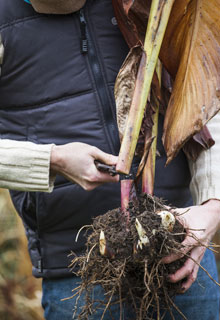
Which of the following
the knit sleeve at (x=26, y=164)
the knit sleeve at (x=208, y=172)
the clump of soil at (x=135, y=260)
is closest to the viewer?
the clump of soil at (x=135, y=260)

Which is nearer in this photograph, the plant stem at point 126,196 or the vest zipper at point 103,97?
the plant stem at point 126,196

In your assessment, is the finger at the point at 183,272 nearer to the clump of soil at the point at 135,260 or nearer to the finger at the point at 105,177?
the clump of soil at the point at 135,260

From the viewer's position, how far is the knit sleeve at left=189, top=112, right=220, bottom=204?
1.14 metres

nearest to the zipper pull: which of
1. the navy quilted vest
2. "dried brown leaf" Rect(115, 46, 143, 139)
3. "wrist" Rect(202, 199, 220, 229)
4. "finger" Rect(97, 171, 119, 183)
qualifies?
the navy quilted vest

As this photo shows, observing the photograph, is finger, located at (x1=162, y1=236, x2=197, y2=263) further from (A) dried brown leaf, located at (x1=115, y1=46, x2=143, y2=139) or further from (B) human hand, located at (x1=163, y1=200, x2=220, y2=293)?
(A) dried brown leaf, located at (x1=115, y1=46, x2=143, y2=139)

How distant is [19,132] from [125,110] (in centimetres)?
28

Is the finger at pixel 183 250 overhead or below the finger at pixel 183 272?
overhead

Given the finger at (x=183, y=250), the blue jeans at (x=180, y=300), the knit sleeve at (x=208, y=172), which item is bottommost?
the blue jeans at (x=180, y=300)

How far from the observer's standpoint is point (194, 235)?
3.26 ft

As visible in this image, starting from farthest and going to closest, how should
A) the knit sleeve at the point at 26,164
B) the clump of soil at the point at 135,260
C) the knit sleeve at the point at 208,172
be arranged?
the knit sleeve at the point at 208,172
the knit sleeve at the point at 26,164
the clump of soil at the point at 135,260

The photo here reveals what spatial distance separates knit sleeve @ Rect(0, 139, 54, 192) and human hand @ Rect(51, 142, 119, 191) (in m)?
0.02

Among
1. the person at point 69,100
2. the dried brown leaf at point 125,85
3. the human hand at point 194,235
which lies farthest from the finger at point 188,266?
the dried brown leaf at point 125,85

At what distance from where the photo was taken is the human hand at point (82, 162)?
3.30 ft

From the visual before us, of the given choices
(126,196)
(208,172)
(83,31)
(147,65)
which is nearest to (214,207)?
(208,172)
